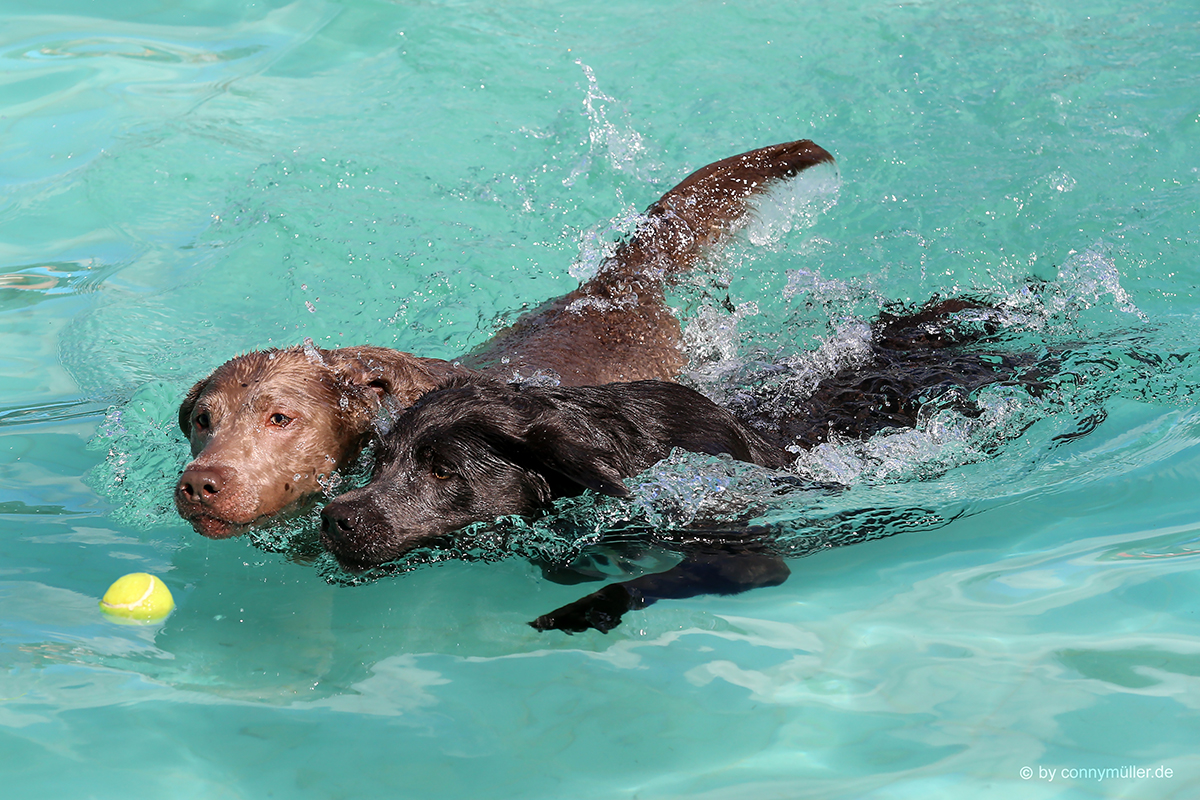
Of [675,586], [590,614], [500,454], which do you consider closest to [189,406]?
[500,454]

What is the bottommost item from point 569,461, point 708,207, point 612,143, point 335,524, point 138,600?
point 138,600

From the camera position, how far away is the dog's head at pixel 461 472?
4.00 meters

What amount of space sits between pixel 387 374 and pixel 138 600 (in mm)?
1567

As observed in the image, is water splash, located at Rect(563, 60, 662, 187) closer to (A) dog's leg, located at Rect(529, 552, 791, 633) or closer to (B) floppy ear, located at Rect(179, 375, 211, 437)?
(B) floppy ear, located at Rect(179, 375, 211, 437)

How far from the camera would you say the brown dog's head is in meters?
4.22

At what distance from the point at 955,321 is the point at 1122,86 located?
14.1 feet

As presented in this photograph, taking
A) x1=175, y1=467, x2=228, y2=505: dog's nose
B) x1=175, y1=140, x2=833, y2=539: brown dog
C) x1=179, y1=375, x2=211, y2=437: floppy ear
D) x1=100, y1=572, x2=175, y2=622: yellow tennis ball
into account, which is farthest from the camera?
x1=179, y1=375, x2=211, y2=437: floppy ear

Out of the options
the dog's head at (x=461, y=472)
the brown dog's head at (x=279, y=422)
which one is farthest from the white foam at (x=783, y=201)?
the dog's head at (x=461, y=472)

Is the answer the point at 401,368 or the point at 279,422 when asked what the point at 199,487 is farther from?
the point at 401,368

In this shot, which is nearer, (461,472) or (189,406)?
(461,472)

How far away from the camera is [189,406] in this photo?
498 cm

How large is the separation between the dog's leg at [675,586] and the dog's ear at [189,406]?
2108 mm

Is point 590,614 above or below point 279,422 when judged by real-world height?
below

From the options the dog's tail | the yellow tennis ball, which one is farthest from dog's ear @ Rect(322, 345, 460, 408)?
the dog's tail
